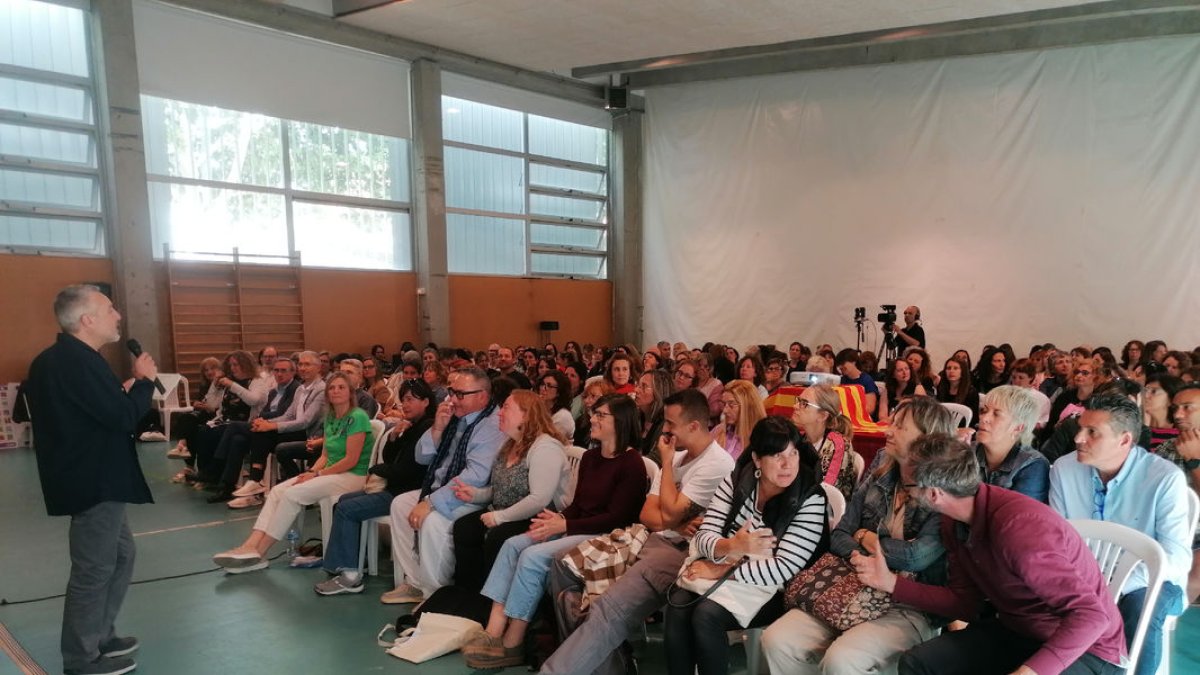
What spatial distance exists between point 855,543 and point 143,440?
27.3ft

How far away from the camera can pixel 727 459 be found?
3045 mm

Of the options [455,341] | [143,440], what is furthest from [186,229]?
[455,341]

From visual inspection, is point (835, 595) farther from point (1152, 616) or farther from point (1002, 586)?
point (1152, 616)

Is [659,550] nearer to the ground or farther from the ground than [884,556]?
nearer to the ground

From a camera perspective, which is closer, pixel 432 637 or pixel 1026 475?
pixel 1026 475

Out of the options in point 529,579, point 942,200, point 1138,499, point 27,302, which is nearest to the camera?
point 1138,499

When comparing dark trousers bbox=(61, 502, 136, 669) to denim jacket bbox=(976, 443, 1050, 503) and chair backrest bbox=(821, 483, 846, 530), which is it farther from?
denim jacket bbox=(976, 443, 1050, 503)

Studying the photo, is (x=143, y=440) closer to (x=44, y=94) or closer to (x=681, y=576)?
(x=44, y=94)

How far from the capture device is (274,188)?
10023mm

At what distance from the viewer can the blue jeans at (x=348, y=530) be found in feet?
12.8

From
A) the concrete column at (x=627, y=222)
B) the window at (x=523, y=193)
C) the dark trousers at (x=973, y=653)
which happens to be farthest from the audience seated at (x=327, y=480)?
the concrete column at (x=627, y=222)

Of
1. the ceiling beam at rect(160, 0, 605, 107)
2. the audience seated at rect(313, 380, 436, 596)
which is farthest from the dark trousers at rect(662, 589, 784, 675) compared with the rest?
the ceiling beam at rect(160, 0, 605, 107)

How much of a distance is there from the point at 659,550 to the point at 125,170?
28.1 ft

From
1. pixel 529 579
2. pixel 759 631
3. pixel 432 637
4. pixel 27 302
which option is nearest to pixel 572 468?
pixel 529 579
